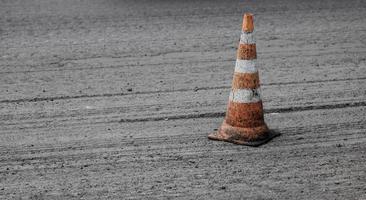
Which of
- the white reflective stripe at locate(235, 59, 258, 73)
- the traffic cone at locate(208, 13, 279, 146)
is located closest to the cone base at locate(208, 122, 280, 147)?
the traffic cone at locate(208, 13, 279, 146)

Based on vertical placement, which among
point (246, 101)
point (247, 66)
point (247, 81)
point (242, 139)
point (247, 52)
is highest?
point (247, 52)

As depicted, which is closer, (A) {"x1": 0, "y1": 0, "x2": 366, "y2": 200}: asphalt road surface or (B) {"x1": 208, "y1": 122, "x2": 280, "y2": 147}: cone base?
(A) {"x1": 0, "y1": 0, "x2": 366, "y2": 200}: asphalt road surface

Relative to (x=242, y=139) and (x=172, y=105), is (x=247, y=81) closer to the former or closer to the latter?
(x=242, y=139)

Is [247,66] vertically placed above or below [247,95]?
above

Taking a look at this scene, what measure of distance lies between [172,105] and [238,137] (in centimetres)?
111

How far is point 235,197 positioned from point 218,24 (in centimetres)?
600

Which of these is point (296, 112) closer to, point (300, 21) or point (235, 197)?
point (235, 197)

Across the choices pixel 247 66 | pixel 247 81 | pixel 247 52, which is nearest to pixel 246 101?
pixel 247 81

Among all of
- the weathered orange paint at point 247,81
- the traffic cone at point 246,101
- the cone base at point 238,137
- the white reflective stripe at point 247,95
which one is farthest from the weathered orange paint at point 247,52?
the cone base at point 238,137

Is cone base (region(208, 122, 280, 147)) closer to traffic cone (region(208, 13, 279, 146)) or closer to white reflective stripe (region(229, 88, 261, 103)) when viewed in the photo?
traffic cone (region(208, 13, 279, 146))

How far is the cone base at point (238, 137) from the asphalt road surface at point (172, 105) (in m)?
0.07

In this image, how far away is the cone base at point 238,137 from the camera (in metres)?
5.16

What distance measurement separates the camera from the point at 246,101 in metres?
5.25

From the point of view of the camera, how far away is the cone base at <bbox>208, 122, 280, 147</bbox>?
516 centimetres
